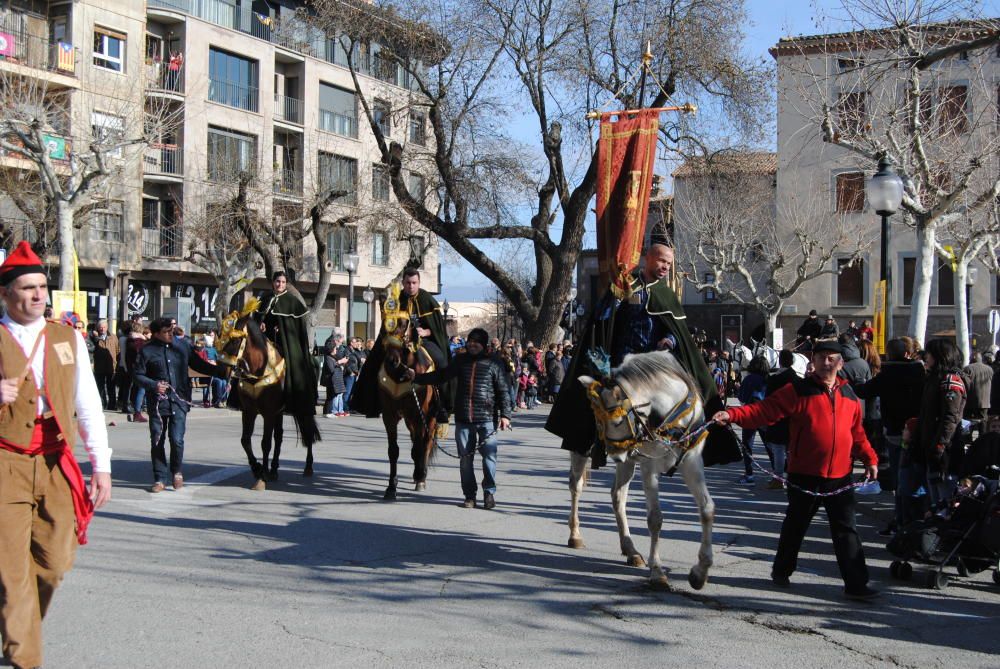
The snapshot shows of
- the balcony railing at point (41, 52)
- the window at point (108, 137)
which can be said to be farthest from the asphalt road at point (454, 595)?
the balcony railing at point (41, 52)

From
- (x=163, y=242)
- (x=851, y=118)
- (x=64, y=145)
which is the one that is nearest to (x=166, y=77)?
(x=163, y=242)

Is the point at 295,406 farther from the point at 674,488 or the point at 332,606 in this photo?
the point at 332,606

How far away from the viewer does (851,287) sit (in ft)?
147

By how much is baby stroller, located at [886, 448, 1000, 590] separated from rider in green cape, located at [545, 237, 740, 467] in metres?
1.53

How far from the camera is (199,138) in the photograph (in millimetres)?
39469

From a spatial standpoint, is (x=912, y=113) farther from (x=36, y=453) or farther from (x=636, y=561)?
(x=36, y=453)

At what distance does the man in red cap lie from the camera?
4.38 metres

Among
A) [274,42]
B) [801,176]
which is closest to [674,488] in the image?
[801,176]

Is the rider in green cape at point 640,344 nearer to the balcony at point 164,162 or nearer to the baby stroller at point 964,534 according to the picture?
the baby stroller at point 964,534

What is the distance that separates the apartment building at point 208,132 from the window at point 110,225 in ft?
0.17

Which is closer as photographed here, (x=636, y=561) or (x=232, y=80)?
(x=636, y=561)

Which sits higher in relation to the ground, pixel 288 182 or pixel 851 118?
pixel 288 182

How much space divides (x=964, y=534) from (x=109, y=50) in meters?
35.8

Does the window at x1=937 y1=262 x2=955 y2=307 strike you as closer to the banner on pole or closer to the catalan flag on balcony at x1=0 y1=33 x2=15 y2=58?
the banner on pole
